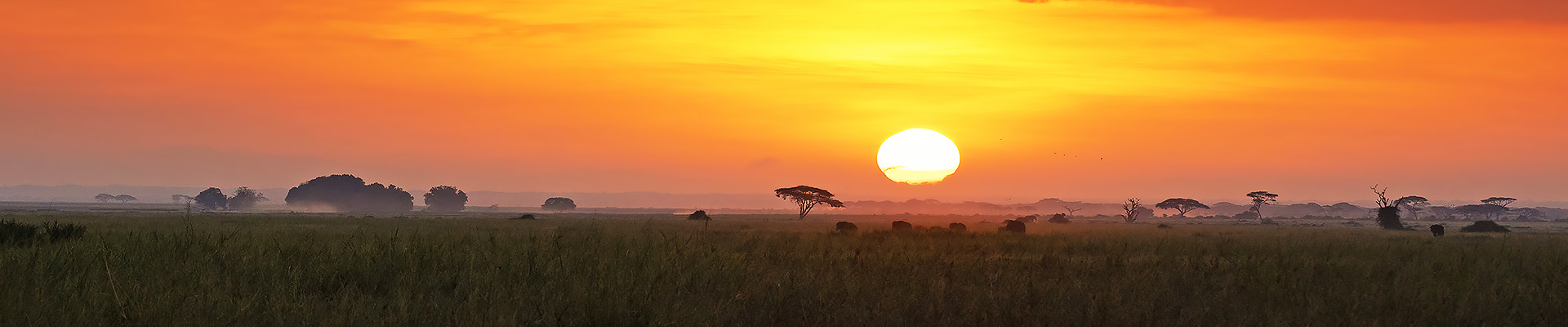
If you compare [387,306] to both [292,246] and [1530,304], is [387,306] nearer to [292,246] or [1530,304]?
[292,246]

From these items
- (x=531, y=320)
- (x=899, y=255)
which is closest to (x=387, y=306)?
(x=531, y=320)

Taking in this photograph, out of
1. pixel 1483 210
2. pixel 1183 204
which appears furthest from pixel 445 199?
pixel 1483 210

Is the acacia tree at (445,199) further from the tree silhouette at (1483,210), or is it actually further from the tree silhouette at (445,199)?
the tree silhouette at (1483,210)

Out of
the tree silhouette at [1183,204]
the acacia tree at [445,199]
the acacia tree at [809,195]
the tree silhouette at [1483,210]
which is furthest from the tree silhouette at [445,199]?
the tree silhouette at [1483,210]

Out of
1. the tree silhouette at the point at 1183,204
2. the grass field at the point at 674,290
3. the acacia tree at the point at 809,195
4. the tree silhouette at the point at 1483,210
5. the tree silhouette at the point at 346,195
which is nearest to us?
the grass field at the point at 674,290

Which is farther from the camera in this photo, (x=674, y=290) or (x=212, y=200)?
(x=212, y=200)

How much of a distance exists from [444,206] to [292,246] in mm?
186122

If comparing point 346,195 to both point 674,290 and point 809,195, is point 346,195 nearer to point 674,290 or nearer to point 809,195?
point 809,195

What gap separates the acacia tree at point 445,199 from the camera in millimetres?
189875

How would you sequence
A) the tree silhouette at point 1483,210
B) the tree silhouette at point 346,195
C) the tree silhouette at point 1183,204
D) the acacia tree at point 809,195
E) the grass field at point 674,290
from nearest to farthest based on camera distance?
the grass field at point 674,290 < the acacia tree at point 809,195 < the tree silhouette at point 1183,204 < the tree silhouette at point 1483,210 < the tree silhouette at point 346,195

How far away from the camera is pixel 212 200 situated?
195m

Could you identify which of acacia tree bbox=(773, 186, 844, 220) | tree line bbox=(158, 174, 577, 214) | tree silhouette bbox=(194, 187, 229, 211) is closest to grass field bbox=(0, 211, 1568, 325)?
acacia tree bbox=(773, 186, 844, 220)

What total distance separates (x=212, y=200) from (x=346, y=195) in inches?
1107

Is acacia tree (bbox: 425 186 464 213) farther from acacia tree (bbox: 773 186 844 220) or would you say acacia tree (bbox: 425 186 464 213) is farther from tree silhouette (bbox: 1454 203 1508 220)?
tree silhouette (bbox: 1454 203 1508 220)
